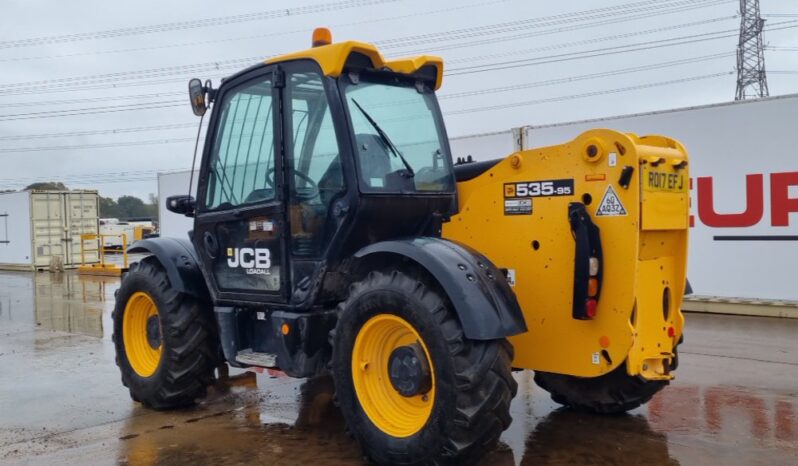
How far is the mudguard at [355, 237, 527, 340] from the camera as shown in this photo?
398cm

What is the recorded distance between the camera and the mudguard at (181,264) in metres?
5.88

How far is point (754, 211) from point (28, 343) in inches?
400

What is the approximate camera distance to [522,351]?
4871 millimetres

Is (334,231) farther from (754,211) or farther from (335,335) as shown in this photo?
(754,211)

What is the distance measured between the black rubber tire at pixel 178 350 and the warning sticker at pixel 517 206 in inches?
104

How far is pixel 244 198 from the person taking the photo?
545 cm

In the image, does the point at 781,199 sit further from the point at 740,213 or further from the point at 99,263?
the point at 99,263

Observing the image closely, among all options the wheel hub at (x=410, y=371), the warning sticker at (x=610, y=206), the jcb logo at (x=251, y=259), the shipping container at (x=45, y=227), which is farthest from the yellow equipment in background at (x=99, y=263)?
the warning sticker at (x=610, y=206)

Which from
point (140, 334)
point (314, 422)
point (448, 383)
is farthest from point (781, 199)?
point (140, 334)

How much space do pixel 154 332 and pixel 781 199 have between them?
858cm

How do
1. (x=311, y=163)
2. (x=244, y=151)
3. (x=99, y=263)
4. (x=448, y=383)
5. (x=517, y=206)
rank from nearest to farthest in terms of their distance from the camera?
(x=448, y=383) < (x=517, y=206) < (x=311, y=163) < (x=244, y=151) < (x=99, y=263)

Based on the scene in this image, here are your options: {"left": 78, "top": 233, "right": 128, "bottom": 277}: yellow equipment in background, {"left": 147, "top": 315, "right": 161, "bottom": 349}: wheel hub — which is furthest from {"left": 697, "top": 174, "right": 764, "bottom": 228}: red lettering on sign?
{"left": 78, "top": 233, "right": 128, "bottom": 277}: yellow equipment in background

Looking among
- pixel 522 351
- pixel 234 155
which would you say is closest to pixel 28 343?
pixel 234 155

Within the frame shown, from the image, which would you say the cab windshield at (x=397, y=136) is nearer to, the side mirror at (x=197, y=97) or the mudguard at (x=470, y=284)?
the mudguard at (x=470, y=284)
